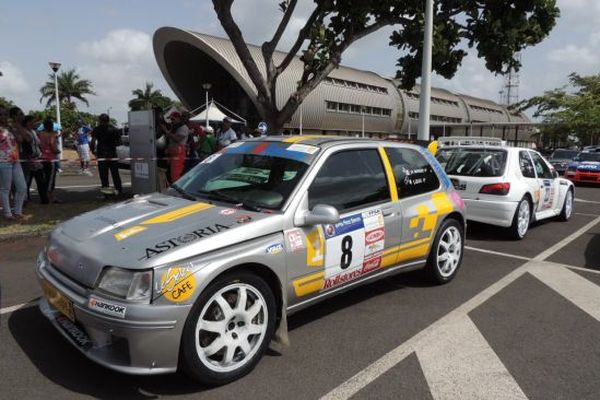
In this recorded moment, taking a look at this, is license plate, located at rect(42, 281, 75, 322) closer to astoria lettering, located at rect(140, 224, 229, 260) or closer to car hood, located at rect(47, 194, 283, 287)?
car hood, located at rect(47, 194, 283, 287)

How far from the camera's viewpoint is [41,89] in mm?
61969

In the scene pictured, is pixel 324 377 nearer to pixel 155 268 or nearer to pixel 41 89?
pixel 155 268

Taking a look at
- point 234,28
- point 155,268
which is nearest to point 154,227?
point 155,268

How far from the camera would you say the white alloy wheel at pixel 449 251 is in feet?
17.3

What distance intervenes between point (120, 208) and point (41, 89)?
6725 cm

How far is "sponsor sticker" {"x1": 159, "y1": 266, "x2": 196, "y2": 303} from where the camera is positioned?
2875mm

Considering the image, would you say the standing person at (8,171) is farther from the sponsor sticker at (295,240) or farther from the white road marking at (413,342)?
the white road marking at (413,342)

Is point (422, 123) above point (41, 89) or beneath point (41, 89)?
beneath

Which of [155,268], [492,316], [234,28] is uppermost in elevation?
[234,28]

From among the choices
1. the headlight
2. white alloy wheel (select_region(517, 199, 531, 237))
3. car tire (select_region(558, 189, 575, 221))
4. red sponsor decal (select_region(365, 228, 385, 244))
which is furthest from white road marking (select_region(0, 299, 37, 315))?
car tire (select_region(558, 189, 575, 221))

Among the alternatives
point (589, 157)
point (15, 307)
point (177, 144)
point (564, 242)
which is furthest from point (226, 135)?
point (589, 157)

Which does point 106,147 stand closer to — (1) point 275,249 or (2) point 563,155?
(1) point 275,249

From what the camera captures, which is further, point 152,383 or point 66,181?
point 66,181

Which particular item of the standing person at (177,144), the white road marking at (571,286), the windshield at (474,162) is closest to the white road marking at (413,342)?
the white road marking at (571,286)
